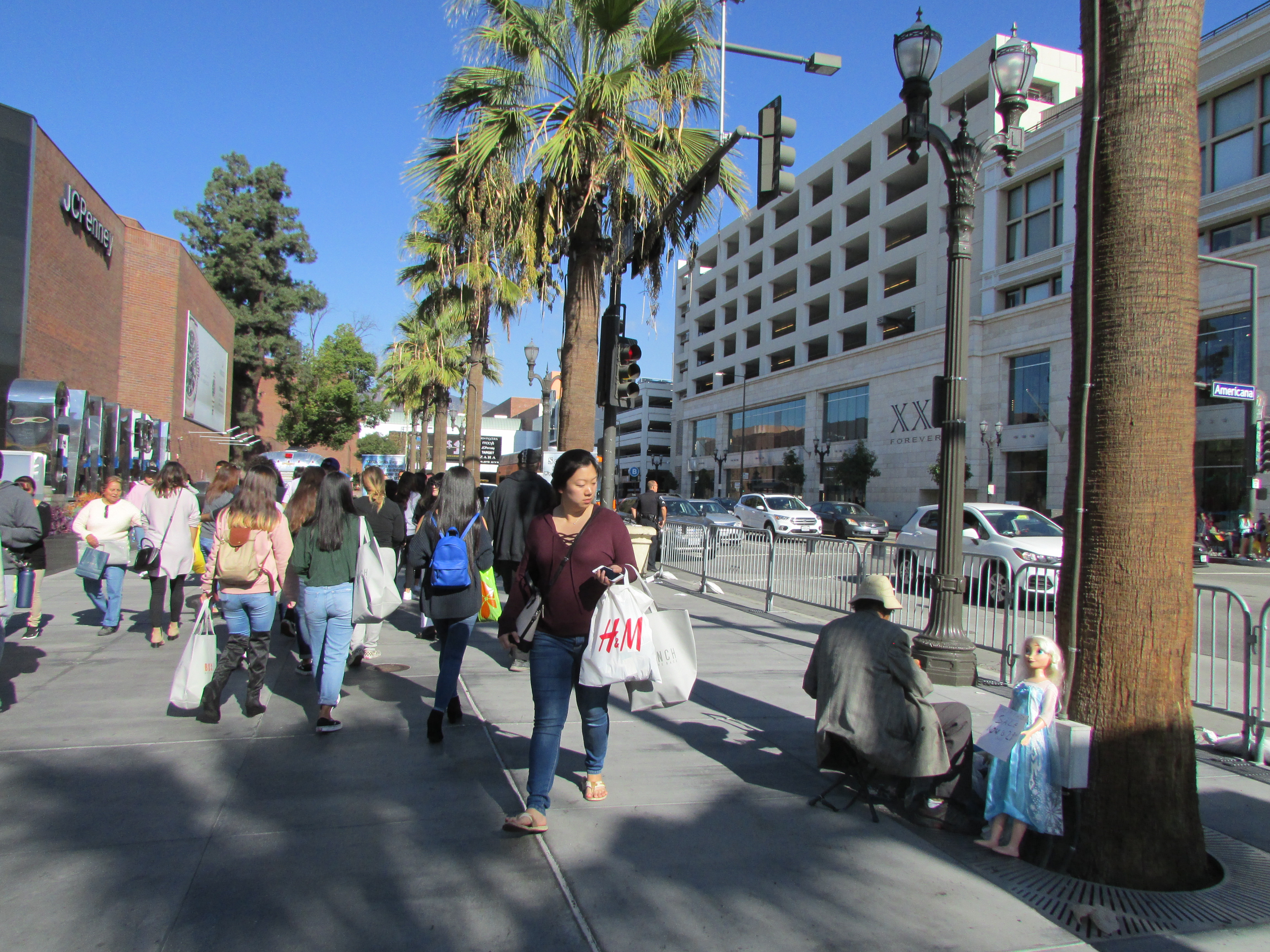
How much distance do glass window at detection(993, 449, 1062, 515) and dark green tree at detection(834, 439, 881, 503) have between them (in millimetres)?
8026

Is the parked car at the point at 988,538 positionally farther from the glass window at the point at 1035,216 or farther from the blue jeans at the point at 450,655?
the glass window at the point at 1035,216

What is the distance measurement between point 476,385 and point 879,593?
16.5 metres

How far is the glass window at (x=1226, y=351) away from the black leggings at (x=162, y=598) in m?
33.3

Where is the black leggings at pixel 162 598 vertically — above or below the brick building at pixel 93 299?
below

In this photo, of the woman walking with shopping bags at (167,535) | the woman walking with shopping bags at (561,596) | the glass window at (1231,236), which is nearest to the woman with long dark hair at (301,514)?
the woman walking with shopping bags at (167,535)

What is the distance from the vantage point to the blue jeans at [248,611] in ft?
18.3

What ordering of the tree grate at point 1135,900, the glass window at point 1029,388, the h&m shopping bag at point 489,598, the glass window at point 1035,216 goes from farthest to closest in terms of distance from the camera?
the glass window at point 1029,388 < the glass window at point 1035,216 < the h&m shopping bag at point 489,598 < the tree grate at point 1135,900

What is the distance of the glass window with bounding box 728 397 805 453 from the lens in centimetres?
5766

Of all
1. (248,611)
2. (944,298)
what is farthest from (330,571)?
(944,298)

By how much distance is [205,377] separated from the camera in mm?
39688

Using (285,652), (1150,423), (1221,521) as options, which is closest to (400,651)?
(285,652)

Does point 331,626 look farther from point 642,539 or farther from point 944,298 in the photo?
point 944,298

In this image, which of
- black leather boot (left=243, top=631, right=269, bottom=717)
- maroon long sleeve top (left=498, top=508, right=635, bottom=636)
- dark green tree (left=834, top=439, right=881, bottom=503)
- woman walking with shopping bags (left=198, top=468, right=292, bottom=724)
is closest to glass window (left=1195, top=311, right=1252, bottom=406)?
dark green tree (left=834, top=439, right=881, bottom=503)

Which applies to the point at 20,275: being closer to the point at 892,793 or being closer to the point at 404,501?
the point at 404,501
